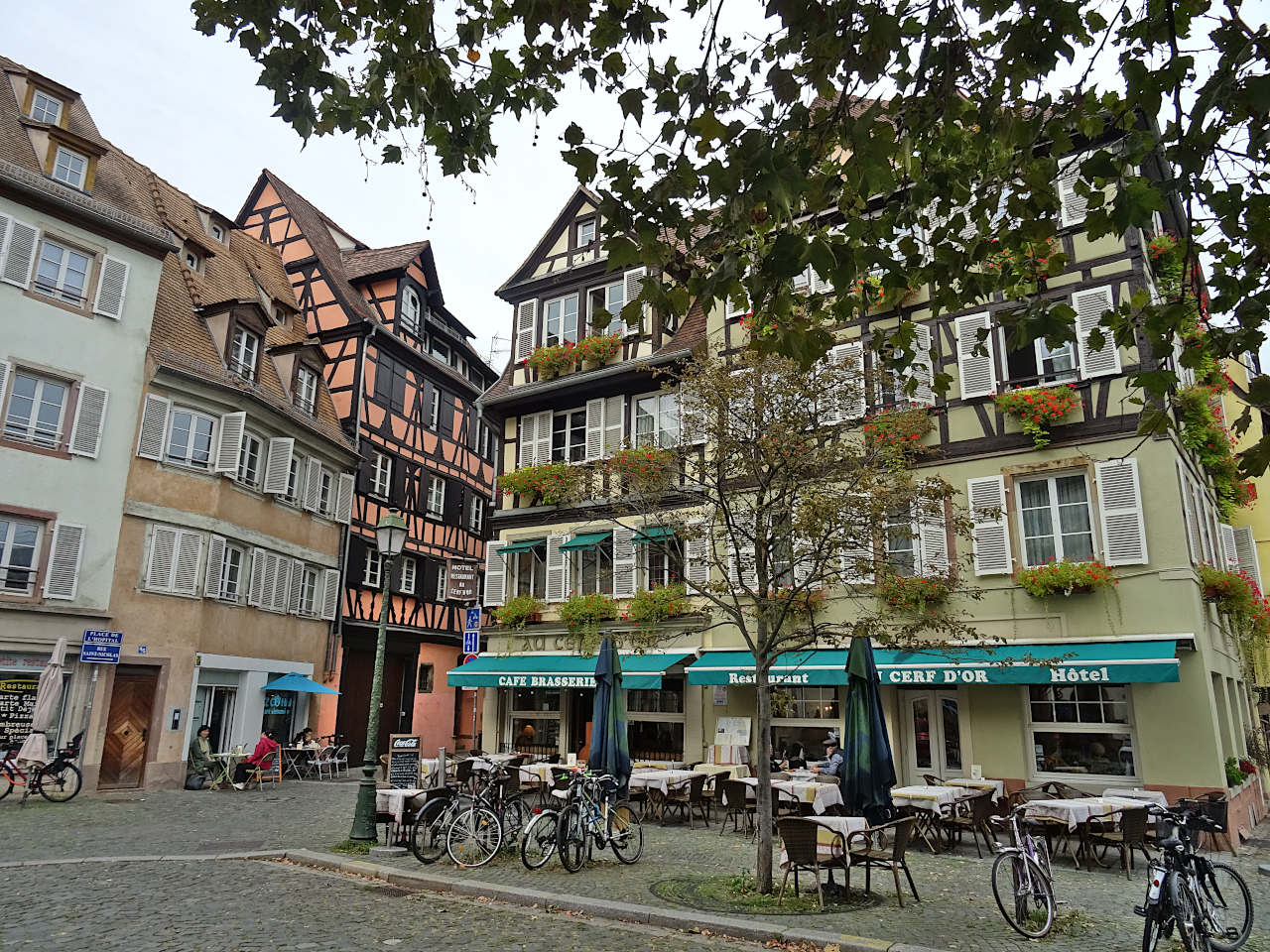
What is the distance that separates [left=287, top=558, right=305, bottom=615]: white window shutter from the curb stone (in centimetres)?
1475

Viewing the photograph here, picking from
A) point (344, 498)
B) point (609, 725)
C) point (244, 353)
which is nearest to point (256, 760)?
point (344, 498)

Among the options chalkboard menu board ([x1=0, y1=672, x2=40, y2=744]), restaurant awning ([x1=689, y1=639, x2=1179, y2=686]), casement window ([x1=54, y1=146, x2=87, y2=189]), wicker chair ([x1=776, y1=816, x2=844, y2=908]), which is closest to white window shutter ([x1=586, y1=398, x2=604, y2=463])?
restaurant awning ([x1=689, y1=639, x2=1179, y2=686])

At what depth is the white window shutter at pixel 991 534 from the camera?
1598 centimetres

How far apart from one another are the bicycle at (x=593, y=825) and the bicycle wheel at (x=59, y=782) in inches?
438

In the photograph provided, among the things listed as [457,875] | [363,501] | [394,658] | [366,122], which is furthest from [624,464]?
[394,658]

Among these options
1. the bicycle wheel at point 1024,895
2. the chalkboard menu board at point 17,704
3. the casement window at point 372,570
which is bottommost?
the bicycle wheel at point 1024,895

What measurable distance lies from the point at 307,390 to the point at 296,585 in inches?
220

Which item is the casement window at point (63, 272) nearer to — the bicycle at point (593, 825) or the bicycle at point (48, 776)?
the bicycle at point (48, 776)

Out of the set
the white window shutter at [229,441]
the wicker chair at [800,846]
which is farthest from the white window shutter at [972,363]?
the white window shutter at [229,441]

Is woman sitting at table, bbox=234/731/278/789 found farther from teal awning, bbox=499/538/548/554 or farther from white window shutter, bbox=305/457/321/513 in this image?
teal awning, bbox=499/538/548/554

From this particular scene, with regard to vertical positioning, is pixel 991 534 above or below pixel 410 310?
below

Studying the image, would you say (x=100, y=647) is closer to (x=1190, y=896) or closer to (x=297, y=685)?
(x=297, y=685)

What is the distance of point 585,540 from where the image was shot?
2064cm

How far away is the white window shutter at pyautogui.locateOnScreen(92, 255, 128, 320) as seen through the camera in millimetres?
20203
